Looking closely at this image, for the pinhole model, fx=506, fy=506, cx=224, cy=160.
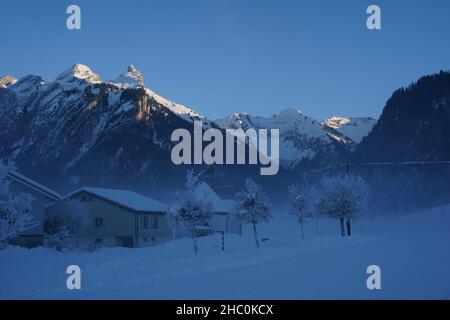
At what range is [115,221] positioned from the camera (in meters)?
50.4

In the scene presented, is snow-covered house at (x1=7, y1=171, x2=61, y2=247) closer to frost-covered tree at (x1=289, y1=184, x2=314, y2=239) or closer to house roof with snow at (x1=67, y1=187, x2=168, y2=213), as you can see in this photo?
house roof with snow at (x1=67, y1=187, x2=168, y2=213)

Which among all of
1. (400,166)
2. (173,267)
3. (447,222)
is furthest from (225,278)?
(400,166)

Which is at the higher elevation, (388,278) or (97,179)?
(97,179)

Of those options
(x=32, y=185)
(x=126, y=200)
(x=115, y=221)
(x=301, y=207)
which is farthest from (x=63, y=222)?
(x=301, y=207)

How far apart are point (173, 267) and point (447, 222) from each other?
220ft

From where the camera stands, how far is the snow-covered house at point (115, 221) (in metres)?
49.9

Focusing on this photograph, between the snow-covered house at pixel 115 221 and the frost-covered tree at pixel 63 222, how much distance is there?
11.7 feet

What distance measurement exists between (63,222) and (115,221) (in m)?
6.51

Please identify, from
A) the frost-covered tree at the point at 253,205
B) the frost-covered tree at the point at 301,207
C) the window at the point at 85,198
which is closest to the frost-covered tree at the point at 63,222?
the window at the point at 85,198

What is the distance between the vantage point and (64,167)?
187500 mm

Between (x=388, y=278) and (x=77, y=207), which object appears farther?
(x=77, y=207)

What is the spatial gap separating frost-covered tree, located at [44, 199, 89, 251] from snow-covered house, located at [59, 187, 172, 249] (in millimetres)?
3578

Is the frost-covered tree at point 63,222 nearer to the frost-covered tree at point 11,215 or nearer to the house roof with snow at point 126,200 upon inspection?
the house roof with snow at point 126,200

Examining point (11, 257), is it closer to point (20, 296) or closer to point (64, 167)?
point (20, 296)
